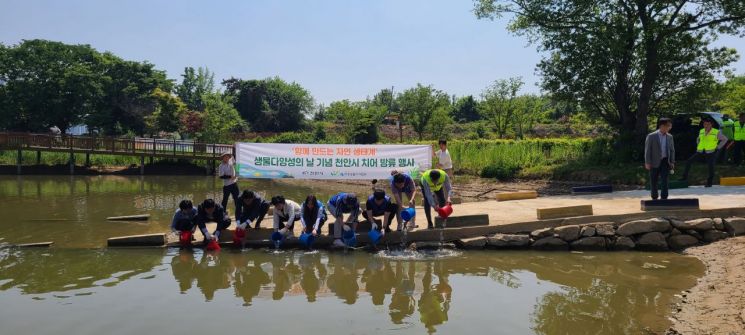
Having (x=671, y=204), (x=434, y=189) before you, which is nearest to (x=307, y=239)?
(x=434, y=189)

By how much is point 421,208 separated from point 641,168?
33.3 feet

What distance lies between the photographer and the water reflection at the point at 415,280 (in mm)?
5844

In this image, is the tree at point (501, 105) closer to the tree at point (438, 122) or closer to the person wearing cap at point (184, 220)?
the tree at point (438, 122)

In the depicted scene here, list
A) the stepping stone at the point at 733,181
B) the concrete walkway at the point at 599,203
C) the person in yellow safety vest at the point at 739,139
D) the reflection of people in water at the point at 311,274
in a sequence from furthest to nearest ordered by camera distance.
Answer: the person in yellow safety vest at the point at 739,139
the stepping stone at the point at 733,181
the concrete walkway at the point at 599,203
the reflection of people in water at the point at 311,274

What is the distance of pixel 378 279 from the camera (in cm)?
Result: 734

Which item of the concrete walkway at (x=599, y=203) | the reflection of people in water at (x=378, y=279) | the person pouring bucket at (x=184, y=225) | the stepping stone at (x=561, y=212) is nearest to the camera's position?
the reflection of people in water at (x=378, y=279)

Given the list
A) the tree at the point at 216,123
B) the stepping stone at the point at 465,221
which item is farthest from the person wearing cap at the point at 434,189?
the tree at the point at 216,123

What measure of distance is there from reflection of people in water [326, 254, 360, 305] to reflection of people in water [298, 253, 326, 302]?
167 millimetres

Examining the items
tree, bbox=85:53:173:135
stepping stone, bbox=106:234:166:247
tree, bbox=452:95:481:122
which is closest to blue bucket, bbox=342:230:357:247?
stepping stone, bbox=106:234:166:247

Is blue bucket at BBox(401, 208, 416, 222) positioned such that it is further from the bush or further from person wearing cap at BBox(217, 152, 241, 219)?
the bush

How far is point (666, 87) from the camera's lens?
19781 millimetres

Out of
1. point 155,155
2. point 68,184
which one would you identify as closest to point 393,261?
point 68,184

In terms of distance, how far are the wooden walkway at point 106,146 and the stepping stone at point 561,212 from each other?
2410cm

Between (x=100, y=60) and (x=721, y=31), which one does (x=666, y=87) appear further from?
(x=100, y=60)
